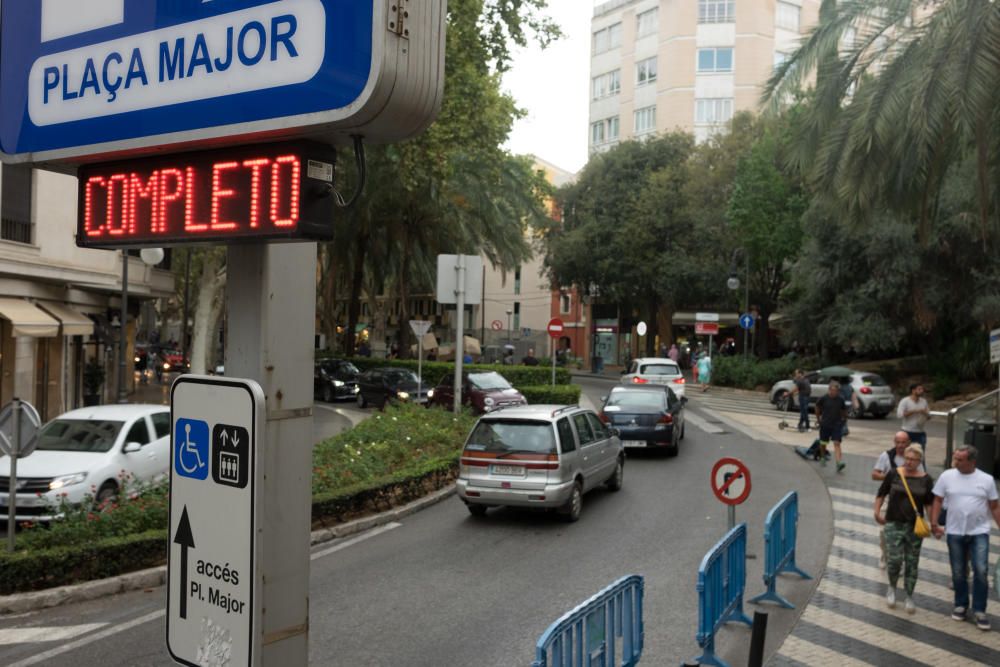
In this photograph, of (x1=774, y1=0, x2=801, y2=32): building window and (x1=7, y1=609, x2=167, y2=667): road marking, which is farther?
(x1=774, y1=0, x2=801, y2=32): building window

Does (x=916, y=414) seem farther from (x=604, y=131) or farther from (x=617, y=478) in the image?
(x=604, y=131)

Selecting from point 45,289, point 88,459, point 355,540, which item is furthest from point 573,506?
point 45,289

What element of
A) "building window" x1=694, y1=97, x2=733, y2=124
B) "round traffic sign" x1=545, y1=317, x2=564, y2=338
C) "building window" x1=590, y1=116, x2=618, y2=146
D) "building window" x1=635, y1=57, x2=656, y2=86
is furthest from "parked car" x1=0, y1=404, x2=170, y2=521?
"building window" x1=590, y1=116, x2=618, y2=146

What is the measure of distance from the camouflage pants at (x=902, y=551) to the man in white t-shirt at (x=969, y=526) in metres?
0.26

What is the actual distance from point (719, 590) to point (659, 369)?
79.8 ft

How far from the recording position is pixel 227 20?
3.03 meters

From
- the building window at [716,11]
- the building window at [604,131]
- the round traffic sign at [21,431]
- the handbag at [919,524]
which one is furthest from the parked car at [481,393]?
the building window at [604,131]

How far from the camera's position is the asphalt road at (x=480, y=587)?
7727 mm

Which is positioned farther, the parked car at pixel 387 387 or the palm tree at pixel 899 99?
the parked car at pixel 387 387

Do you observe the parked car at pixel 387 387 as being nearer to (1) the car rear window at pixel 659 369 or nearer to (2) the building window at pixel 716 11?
(1) the car rear window at pixel 659 369

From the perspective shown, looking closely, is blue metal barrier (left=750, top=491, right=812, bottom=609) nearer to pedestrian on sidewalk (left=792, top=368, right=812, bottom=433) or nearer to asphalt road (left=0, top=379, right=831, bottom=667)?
asphalt road (left=0, top=379, right=831, bottom=667)

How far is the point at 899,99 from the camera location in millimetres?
13281

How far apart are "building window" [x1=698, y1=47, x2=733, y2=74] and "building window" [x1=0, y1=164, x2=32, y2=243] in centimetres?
4997

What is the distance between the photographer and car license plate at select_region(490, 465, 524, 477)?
42.2 feet
